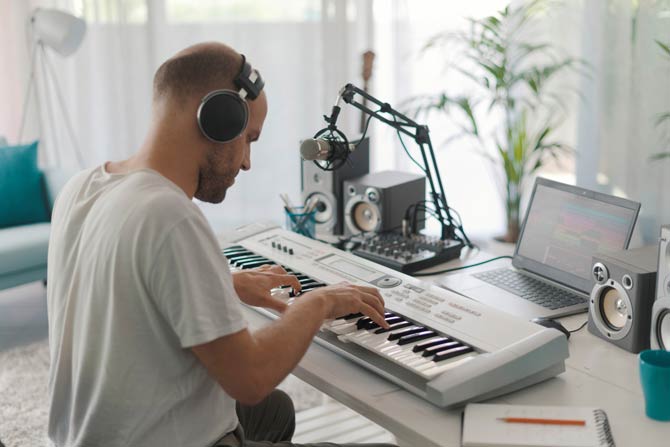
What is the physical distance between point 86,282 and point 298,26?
3.52m

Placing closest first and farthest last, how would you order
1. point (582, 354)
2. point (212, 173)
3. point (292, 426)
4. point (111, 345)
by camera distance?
1. point (111, 345)
2. point (212, 173)
3. point (582, 354)
4. point (292, 426)

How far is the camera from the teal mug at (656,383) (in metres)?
1.25

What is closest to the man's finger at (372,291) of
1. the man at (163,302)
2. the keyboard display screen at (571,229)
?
the man at (163,302)

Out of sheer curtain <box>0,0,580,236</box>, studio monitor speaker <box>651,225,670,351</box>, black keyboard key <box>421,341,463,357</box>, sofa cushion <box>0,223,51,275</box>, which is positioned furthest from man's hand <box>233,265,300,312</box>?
sheer curtain <box>0,0,580,236</box>

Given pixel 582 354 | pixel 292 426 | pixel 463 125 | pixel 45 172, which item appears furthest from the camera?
pixel 463 125

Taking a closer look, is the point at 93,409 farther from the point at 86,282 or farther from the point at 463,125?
the point at 463,125

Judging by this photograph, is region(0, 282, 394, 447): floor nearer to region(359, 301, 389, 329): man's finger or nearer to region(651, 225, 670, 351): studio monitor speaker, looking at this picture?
region(359, 301, 389, 329): man's finger

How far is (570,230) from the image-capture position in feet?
6.18

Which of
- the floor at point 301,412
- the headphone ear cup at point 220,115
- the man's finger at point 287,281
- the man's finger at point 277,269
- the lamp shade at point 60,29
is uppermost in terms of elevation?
the lamp shade at point 60,29

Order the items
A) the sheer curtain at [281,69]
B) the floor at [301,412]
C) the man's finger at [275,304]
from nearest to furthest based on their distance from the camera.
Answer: the man's finger at [275,304], the floor at [301,412], the sheer curtain at [281,69]

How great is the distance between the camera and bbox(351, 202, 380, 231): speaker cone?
229cm

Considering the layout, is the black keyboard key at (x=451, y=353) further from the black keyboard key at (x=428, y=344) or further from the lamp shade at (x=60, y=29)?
the lamp shade at (x=60, y=29)

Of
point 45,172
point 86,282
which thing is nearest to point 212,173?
point 86,282

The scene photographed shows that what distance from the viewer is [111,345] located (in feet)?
4.14
